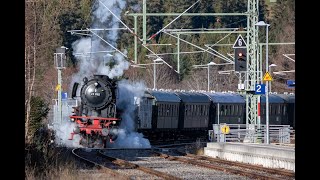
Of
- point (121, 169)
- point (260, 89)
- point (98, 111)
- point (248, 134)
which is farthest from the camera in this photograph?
point (248, 134)

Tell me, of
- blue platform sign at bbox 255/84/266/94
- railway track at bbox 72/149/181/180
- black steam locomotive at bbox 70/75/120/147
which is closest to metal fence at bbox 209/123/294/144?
blue platform sign at bbox 255/84/266/94

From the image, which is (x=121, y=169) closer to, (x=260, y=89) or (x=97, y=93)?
(x=260, y=89)

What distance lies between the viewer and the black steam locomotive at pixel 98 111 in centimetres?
3159

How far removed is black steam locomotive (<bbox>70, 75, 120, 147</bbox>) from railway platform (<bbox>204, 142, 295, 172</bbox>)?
14.6 ft

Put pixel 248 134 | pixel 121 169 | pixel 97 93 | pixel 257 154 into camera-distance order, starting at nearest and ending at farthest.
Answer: pixel 121 169 → pixel 257 154 → pixel 97 93 → pixel 248 134

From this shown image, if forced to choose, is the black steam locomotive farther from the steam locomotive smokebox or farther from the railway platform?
the railway platform

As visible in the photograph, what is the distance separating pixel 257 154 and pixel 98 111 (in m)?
9.85

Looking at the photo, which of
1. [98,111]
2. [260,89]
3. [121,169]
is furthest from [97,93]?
[121,169]

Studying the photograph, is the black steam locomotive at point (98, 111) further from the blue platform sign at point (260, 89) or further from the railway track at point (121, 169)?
the blue platform sign at point (260, 89)

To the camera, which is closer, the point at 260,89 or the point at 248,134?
the point at 260,89

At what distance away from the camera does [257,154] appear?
24.0m
